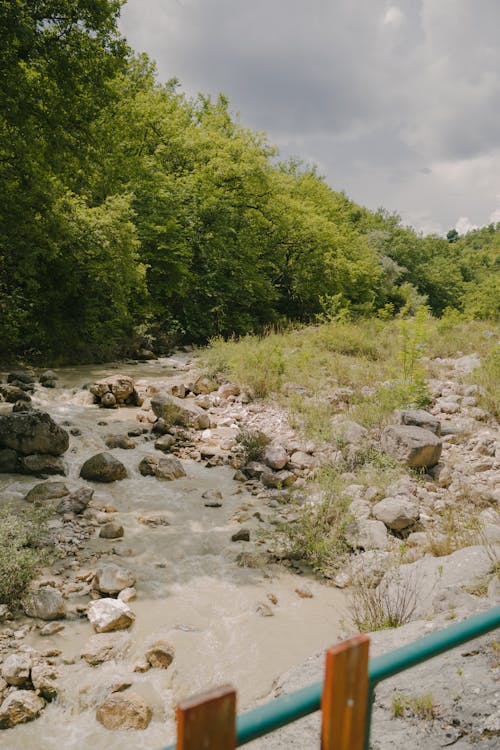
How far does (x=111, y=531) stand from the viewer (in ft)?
18.6

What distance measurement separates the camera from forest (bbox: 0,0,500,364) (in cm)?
830

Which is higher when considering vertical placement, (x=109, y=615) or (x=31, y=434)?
(x=31, y=434)

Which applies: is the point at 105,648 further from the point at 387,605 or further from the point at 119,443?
the point at 119,443

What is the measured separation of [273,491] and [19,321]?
30.1ft

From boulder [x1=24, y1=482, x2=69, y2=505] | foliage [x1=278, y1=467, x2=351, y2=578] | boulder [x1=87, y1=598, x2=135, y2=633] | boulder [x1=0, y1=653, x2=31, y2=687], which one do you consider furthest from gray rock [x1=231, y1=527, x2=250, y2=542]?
boulder [x1=0, y1=653, x2=31, y2=687]

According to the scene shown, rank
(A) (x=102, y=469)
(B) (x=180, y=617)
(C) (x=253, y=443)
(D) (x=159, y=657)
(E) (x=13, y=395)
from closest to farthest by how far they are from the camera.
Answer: (D) (x=159, y=657), (B) (x=180, y=617), (A) (x=102, y=469), (C) (x=253, y=443), (E) (x=13, y=395)

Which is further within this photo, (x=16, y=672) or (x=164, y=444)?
(x=164, y=444)

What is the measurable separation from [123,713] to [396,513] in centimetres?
352

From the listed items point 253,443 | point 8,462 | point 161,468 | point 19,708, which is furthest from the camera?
point 253,443

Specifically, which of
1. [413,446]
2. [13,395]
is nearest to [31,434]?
[13,395]

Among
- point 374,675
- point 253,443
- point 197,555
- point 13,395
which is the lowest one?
point 197,555

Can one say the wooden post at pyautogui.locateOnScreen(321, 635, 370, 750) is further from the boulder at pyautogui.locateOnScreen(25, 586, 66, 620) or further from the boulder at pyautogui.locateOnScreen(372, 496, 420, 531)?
the boulder at pyautogui.locateOnScreen(372, 496, 420, 531)

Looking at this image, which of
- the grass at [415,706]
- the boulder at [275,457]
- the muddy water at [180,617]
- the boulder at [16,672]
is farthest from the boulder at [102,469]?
the grass at [415,706]

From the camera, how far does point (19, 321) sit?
1285 centimetres
